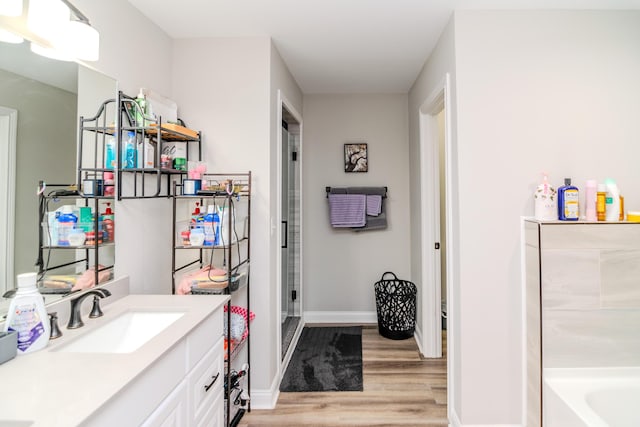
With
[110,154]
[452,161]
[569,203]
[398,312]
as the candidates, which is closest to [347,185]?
[398,312]

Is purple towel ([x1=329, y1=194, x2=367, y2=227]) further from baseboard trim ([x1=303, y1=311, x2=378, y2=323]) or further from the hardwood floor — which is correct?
the hardwood floor

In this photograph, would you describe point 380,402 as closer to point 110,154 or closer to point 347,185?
point 347,185

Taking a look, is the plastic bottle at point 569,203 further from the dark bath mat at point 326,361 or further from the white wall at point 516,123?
the dark bath mat at point 326,361

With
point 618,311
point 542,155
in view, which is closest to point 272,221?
point 542,155

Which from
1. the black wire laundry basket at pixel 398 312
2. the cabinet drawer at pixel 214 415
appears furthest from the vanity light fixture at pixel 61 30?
the black wire laundry basket at pixel 398 312

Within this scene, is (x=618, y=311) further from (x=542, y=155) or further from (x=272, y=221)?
(x=272, y=221)

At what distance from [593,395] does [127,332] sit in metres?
2.20

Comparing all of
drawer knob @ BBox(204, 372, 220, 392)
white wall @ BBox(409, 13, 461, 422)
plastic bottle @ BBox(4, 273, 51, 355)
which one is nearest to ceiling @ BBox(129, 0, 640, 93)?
white wall @ BBox(409, 13, 461, 422)

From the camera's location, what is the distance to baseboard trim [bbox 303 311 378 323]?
3.55 m

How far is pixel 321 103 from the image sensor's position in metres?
3.54

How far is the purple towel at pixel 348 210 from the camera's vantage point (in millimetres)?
3367

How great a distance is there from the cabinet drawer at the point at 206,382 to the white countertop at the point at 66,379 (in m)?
0.22

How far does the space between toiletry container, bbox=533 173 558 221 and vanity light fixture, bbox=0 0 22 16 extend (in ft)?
7.73

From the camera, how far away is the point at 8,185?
45.9 inches
